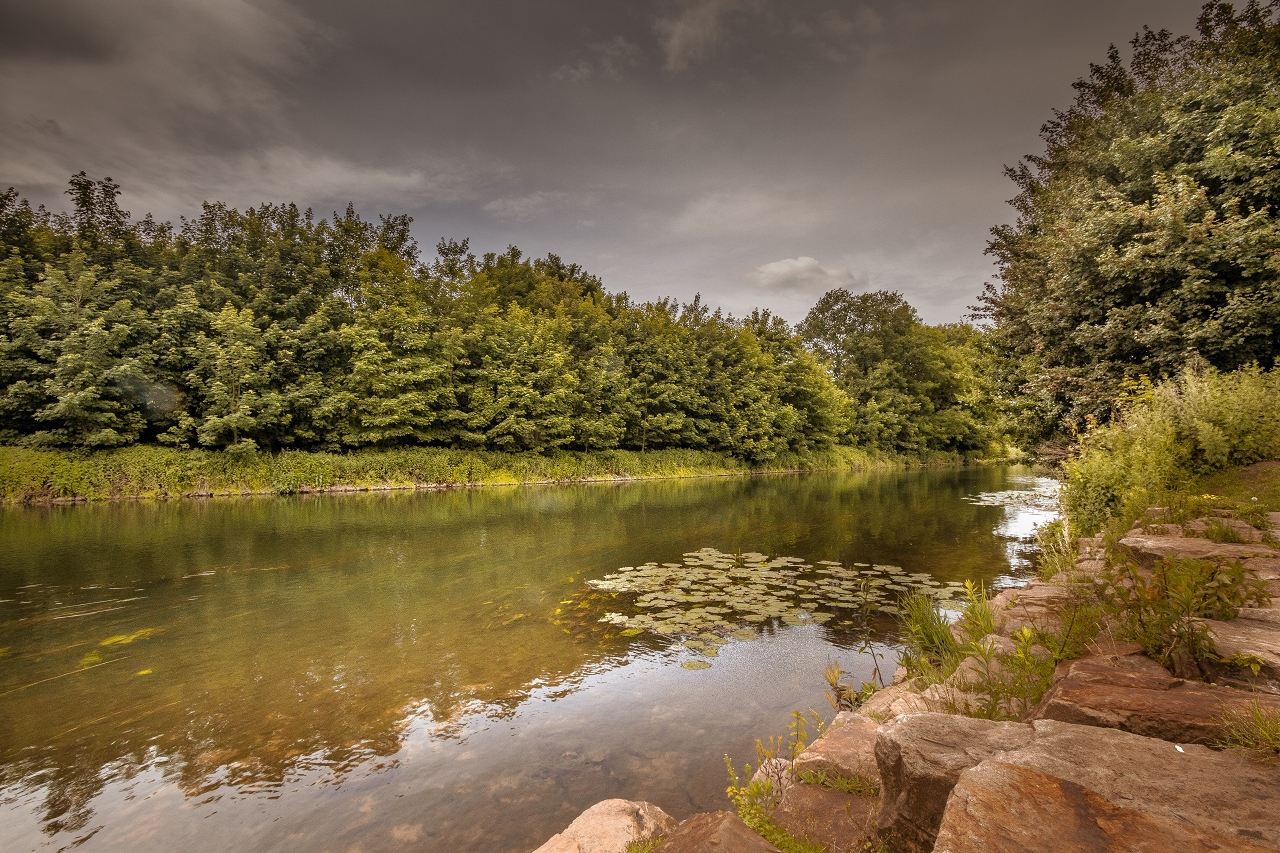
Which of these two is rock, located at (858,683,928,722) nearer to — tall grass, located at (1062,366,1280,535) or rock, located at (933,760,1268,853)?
rock, located at (933,760,1268,853)

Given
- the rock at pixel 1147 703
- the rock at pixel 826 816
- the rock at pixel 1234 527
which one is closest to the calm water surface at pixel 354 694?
the rock at pixel 826 816

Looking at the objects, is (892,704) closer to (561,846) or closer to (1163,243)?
(561,846)

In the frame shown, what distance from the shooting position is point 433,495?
29.0 m

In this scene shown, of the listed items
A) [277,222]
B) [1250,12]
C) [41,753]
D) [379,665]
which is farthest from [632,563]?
[277,222]

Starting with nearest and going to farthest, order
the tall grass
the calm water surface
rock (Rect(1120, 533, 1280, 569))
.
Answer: the calm water surface → rock (Rect(1120, 533, 1280, 569)) → the tall grass

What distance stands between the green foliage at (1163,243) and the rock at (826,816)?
34.5 ft

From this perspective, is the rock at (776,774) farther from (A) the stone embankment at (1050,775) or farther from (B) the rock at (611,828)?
(B) the rock at (611,828)

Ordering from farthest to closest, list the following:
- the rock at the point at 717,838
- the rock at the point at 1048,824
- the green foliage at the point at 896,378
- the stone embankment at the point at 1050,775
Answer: the green foliage at the point at 896,378
the rock at the point at 717,838
the stone embankment at the point at 1050,775
the rock at the point at 1048,824

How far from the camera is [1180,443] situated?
10.2 m

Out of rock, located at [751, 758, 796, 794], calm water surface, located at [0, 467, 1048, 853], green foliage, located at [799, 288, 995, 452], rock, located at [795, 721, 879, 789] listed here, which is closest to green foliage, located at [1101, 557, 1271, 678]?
rock, located at [795, 721, 879, 789]

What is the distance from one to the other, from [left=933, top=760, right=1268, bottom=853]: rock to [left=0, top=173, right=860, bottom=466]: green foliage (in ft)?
110

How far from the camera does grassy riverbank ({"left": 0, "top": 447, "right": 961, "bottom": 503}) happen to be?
957 inches

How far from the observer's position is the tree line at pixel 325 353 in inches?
1057

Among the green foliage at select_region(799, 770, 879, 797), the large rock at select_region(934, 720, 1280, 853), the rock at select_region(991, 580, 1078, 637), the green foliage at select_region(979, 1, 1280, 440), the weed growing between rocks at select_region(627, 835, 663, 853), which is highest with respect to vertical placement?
the green foliage at select_region(979, 1, 1280, 440)
